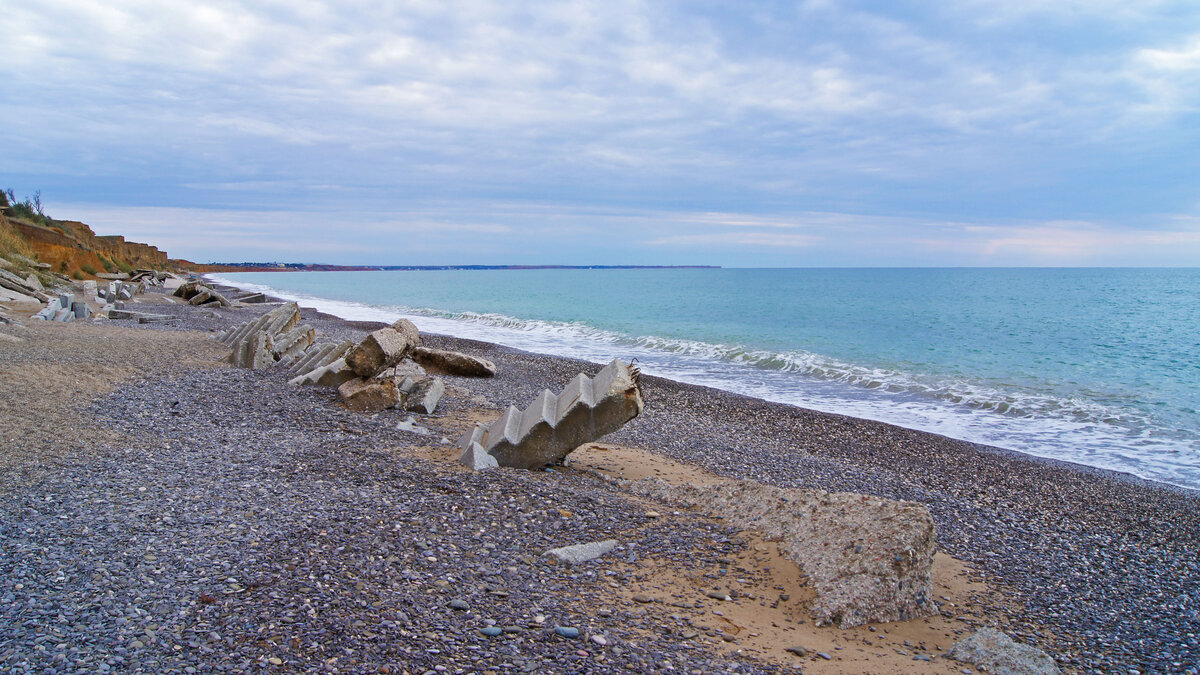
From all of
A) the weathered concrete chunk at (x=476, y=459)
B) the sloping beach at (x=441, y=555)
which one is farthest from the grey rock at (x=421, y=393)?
the weathered concrete chunk at (x=476, y=459)

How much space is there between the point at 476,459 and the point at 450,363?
8.09 meters

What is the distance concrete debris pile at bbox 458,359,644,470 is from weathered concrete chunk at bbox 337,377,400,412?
2729 millimetres

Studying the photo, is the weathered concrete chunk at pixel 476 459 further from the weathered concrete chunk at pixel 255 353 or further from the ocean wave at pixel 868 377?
the ocean wave at pixel 868 377

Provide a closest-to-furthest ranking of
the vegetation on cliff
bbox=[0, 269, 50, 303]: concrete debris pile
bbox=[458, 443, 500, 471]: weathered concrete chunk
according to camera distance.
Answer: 1. bbox=[458, 443, 500, 471]: weathered concrete chunk
2. bbox=[0, 269, 50, 303]: concrete debris pile
3. the vegetation on cliff

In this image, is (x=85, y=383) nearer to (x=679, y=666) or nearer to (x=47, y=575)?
(x=47, y=575)

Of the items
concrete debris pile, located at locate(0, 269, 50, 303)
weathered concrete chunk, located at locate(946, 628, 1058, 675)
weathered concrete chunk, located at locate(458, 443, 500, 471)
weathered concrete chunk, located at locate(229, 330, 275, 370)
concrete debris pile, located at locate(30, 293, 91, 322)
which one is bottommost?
weathered concrete chunk, located at locate(946, 628, 1058, 675)

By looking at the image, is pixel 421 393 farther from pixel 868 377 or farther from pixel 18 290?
pixel 18 290

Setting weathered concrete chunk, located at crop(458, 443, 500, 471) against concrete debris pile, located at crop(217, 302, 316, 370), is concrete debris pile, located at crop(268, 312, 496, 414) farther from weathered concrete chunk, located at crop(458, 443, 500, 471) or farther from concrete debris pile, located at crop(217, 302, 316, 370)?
weathered concrete chunk, located at crop(458, 443, 500, 471)

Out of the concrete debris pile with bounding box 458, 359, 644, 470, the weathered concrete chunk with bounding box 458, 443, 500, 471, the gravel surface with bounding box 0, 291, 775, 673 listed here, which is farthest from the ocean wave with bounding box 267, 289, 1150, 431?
the gravel surface with bounding box 0, 291, 775, 673

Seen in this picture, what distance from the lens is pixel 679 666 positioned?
375cm

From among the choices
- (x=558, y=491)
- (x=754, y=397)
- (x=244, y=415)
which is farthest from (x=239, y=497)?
(x=754, y=397)

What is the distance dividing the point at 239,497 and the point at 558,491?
263cm

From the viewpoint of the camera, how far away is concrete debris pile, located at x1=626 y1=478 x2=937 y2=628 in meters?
4.62

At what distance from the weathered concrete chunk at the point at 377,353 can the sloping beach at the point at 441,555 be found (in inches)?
29.9
